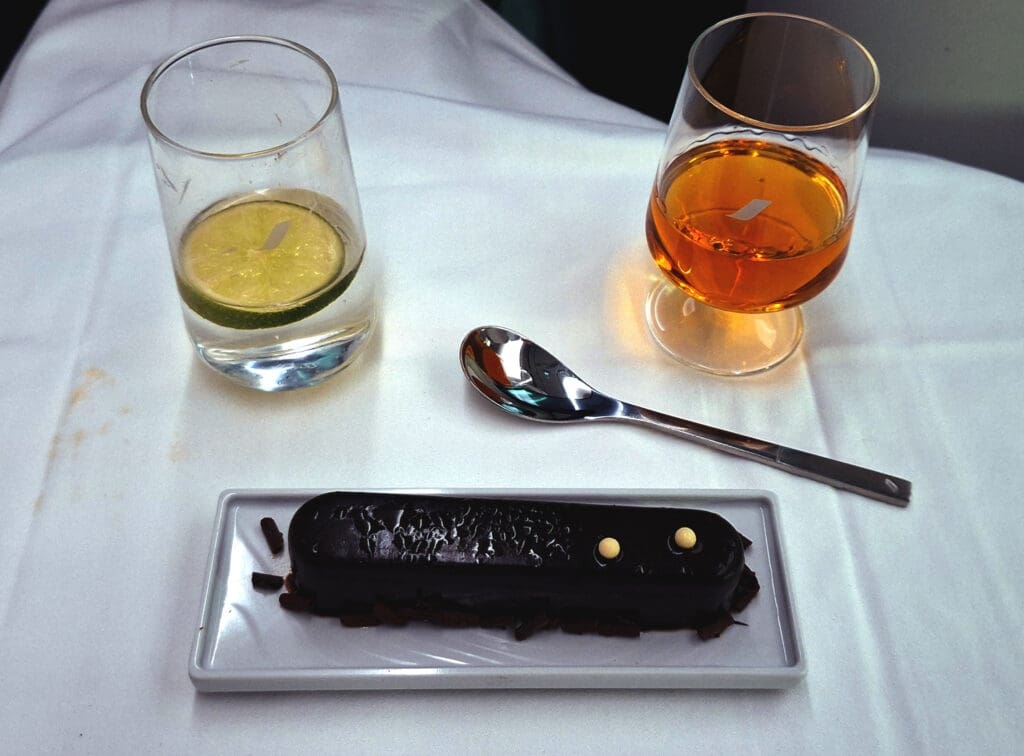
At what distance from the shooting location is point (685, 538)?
55cm

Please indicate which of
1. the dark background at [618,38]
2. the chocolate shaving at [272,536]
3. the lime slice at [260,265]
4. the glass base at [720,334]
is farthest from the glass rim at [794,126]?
the dark background at [618,38]

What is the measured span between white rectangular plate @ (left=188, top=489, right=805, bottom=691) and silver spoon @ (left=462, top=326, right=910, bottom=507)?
0.30ft

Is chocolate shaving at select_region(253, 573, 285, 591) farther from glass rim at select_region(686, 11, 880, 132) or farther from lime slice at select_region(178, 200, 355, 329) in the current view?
glass rim at select_region(686, 11, 880, 132)

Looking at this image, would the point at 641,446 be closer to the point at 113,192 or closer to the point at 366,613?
the point at 366,613

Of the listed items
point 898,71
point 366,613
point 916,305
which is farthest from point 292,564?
point 898,71

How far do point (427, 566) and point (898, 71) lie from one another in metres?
0.94

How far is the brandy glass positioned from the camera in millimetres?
632

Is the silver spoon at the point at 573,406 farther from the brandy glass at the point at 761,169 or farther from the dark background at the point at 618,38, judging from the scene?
the dark background at the point at 618,38

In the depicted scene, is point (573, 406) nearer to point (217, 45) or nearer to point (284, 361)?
point (284, 361)

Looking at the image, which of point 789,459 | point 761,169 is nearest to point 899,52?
point 761,169

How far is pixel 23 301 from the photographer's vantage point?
28.9 inches

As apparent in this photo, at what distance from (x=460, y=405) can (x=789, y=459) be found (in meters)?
0.22

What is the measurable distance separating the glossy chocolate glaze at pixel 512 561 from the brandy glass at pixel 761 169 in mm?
173

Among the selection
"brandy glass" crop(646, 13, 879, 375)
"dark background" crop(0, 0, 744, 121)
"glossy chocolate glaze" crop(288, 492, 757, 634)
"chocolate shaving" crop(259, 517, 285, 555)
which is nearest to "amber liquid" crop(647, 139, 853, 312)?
"brandy glass" crop(646, 13, 879, 375)
